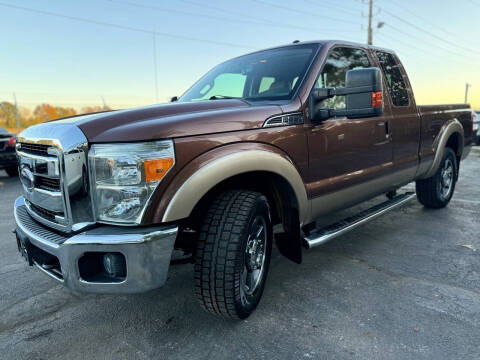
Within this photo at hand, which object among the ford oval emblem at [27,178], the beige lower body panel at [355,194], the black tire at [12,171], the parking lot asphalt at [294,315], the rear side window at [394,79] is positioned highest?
the rear side window at [394,79]

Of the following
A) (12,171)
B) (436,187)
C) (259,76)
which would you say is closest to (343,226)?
(259,76)

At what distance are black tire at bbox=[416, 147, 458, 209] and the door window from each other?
204 cm

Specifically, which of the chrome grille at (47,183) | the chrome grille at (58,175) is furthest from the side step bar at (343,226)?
the chrome grille at (47,183)

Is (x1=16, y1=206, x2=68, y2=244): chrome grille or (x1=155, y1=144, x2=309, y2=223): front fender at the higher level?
(x1=155, y1=144, x2=309, y2=223): front fender

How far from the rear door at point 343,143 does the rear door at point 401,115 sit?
167mm

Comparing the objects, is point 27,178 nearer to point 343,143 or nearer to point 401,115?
point 343,143

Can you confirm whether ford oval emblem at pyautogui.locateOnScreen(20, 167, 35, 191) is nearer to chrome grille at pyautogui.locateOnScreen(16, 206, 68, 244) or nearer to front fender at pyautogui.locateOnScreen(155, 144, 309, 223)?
chrome grille at pyautogui.locateOnScreen(16, 206, 68, 244)

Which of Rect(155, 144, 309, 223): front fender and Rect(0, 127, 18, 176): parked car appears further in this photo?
Rect(0, 127, 18, 176): parked car

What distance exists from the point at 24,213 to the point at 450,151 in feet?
16.1

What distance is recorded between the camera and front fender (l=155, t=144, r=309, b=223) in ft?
6.05

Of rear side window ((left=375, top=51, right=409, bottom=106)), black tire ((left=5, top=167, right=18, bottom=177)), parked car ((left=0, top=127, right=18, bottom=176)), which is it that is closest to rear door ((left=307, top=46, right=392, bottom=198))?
rear side window ((left=375, top=51, right=409, bottom=106))

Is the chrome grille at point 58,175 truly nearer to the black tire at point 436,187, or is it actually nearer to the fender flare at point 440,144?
the fender flare at point 440,144

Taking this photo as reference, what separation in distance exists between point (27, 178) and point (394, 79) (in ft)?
11.6

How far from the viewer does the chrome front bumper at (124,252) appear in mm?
1755
